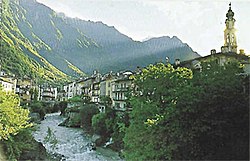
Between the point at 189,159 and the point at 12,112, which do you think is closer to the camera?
the point at 189,159

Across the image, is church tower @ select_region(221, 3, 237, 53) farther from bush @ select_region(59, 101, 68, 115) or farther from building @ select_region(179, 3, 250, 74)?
bush @ select_region(59, 101, 68, 115)

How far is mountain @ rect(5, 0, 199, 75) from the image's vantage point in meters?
5.93

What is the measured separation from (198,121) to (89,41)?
23.1ft

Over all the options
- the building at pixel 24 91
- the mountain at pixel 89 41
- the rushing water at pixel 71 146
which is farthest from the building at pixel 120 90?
the building at pixel 24 91

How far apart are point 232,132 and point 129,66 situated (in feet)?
19.2

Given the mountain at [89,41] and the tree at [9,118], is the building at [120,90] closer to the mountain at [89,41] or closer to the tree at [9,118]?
the mountain at [89,41]

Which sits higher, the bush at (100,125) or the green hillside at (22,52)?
the green hillside at (22,52)

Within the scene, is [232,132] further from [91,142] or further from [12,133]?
[91,142]

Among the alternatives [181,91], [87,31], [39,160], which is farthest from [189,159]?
[87,31]

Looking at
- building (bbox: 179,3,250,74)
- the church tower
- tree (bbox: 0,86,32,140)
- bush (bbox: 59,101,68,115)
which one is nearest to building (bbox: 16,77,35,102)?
tree (bbox: 0,86,32,140)

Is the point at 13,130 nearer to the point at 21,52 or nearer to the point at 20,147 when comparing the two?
the point at 20,147

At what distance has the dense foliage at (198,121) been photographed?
6.86ft

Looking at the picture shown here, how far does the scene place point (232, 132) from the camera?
210 cm

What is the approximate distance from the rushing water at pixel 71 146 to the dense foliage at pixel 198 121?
71.2 inches
